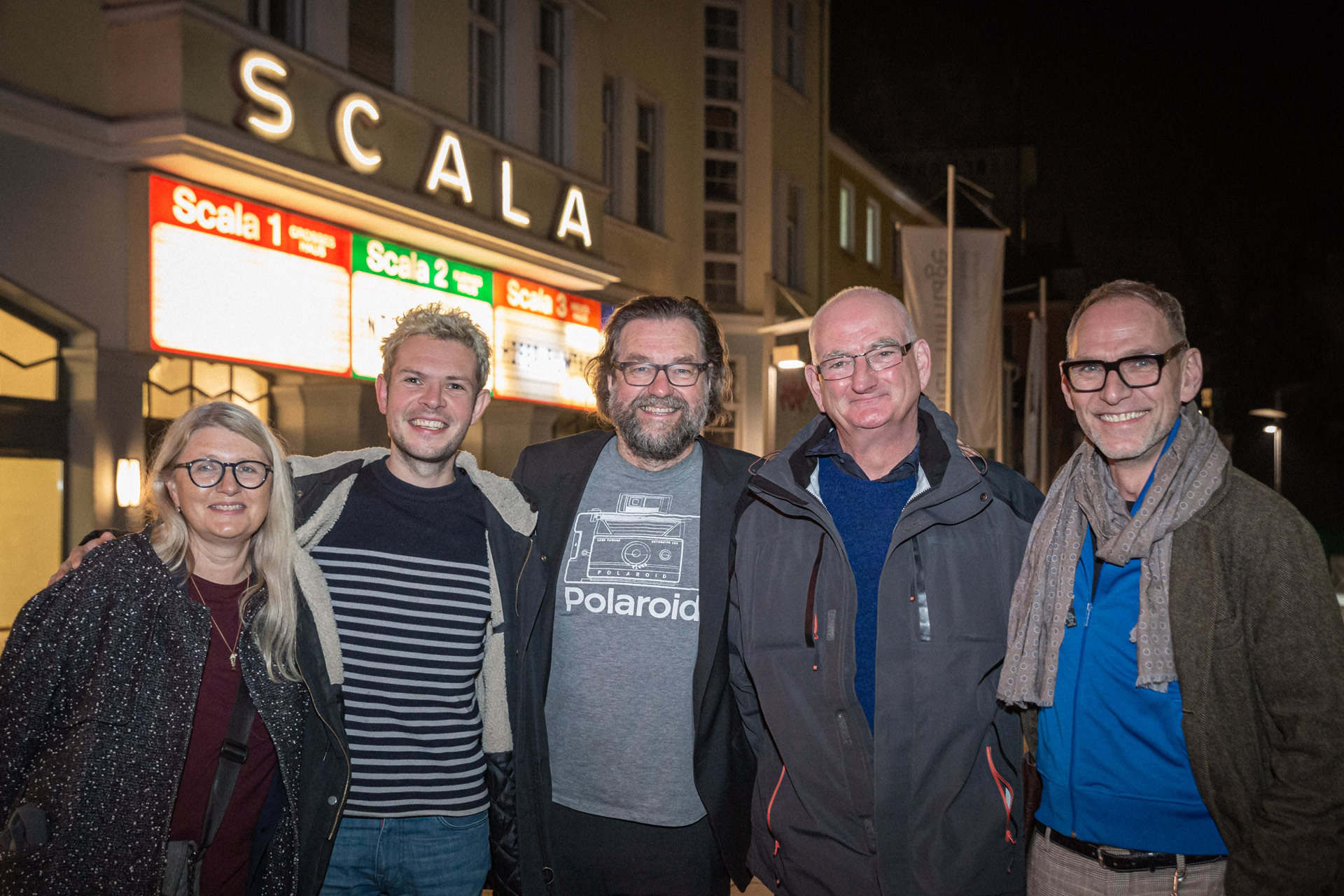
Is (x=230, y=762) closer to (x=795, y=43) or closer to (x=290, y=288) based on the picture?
(x=290, y=288)

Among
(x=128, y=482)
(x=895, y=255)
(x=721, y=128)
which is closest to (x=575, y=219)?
(x=128, y=482)

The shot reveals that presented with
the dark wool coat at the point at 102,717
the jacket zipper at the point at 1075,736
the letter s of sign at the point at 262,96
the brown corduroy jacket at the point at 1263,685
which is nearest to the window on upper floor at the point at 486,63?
the letter s of sign at the point at 262,96

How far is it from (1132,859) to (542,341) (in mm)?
9731

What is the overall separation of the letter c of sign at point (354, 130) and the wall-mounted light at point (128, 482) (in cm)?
309

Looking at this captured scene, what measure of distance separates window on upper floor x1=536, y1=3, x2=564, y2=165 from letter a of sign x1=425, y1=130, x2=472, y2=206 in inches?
83.3

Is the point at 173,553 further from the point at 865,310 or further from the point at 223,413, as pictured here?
the point at 865,310

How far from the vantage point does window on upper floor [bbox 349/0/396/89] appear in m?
8.92

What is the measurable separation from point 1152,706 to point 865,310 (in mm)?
1454

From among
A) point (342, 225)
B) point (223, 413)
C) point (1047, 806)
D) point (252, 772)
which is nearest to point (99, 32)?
point (342, 225)

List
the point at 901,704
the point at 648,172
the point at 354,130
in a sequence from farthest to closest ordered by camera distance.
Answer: the point at 648,172
the point at 354,130
the point at 901,704

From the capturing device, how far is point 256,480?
296cm

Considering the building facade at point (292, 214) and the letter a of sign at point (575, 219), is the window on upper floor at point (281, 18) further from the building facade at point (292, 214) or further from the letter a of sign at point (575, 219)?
the letter a of sign at point (575, 219)

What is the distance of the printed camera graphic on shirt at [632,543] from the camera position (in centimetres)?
334

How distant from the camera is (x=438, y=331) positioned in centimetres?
341
